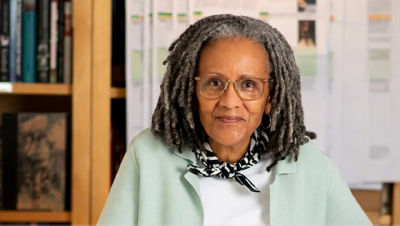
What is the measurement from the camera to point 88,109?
172 cm

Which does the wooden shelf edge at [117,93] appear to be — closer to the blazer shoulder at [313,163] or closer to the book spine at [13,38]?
the book spine at [13,38]

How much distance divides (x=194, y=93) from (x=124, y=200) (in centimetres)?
28

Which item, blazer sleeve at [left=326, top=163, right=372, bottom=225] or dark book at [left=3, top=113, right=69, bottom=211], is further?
dark book at [left=3, top=113, right=69, bottom=211]

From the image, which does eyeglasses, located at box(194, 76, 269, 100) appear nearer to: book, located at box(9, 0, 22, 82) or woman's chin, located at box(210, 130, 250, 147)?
woman's chin, located at box(210, 130, 250, 147)

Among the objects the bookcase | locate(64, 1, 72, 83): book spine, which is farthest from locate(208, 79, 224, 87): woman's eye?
locate(64, 1, 72, 83): book spine

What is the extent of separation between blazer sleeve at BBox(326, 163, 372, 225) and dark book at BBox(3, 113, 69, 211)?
2.94ft

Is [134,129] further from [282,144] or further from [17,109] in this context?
[282,144]

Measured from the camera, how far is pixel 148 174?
3.90 ft

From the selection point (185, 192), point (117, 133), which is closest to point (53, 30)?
point (117, 133)

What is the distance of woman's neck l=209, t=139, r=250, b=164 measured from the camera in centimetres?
125

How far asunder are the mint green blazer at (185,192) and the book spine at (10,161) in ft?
2.24

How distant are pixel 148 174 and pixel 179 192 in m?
0.08

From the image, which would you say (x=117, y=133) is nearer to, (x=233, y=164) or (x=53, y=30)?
(x=53, y=30)

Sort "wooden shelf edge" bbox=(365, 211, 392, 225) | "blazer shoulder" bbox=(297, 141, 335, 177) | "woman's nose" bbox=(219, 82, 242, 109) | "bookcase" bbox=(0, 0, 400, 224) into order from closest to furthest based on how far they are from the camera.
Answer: "woman's nose" bbox=(219, 82, 242, 109)
"blazer shoulder" bbox=(297, 141, 335, 177)
"bookcase" bbox=(0, 0, 400, 224)
"wooden shelf edge" bbox=(365, 211, 392, 225)
